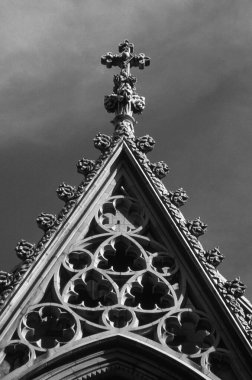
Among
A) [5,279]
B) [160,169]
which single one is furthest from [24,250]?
[160,169]

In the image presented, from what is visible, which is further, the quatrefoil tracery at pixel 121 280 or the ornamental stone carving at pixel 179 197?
the ornamental stone carving at pixel 179 197

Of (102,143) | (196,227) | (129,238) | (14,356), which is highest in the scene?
(102,143)

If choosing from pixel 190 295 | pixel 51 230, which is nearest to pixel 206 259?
pixel 190 295

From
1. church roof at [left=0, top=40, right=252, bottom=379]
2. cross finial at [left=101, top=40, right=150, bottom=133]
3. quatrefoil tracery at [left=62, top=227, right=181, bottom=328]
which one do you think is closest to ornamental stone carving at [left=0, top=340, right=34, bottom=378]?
church roof at [left=0, top=40, right=252, bottom=379]

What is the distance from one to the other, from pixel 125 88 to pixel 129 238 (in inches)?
228

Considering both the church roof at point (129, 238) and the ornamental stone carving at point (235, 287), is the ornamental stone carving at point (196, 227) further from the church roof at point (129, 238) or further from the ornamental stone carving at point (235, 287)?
the ornamental stone carving at point (235, 287)

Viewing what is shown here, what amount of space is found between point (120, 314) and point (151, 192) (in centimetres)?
373

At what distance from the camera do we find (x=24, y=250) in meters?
30.2

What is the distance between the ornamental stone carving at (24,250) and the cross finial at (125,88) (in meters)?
4.83

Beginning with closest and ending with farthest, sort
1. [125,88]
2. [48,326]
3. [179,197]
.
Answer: [48,326], [179,197], [125,88]

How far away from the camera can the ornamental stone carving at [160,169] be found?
32438mm

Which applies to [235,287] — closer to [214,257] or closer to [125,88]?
[214,257]

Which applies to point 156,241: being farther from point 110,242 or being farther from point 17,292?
point 17,292

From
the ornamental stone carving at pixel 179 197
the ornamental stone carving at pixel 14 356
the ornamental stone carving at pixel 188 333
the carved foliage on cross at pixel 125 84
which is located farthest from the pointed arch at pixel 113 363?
the carved foliage on cross at pixel 125 84
